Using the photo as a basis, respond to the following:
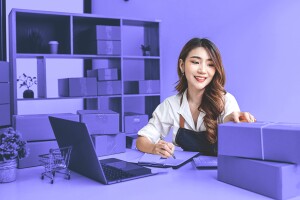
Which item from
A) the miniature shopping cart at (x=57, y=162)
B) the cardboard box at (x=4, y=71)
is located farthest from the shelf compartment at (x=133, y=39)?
the miniature shopping cart at (x=57, y=162)

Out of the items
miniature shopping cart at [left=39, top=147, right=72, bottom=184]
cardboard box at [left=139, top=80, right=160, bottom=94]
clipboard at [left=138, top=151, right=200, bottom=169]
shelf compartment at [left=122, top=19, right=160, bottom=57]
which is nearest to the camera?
miniature shopping cart at [left=39, top=147, right=72, bottom=184]

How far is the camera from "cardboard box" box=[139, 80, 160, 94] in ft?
11.9

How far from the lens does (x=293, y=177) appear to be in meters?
1.13

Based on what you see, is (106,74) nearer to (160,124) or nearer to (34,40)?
(34,40)

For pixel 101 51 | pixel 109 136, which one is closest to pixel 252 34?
pixel 101 51

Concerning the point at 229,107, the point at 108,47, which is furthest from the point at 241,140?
the point at 108,47

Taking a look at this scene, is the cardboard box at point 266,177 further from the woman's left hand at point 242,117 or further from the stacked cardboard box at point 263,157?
the woman's left hand at point 242,117

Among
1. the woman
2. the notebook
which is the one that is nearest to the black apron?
the woman

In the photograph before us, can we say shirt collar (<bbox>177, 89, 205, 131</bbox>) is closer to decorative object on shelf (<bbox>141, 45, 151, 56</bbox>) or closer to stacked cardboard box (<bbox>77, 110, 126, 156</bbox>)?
stacked cardboard box (<bbox>77, 110, 126, 156</bbox>)

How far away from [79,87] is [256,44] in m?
1.66

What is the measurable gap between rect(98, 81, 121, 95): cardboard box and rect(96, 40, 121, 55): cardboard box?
30cm

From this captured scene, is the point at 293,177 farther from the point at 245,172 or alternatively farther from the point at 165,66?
the point at 165,66

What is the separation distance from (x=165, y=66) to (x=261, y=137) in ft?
9.34

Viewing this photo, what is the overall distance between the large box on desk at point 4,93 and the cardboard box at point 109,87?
0.84 meters
